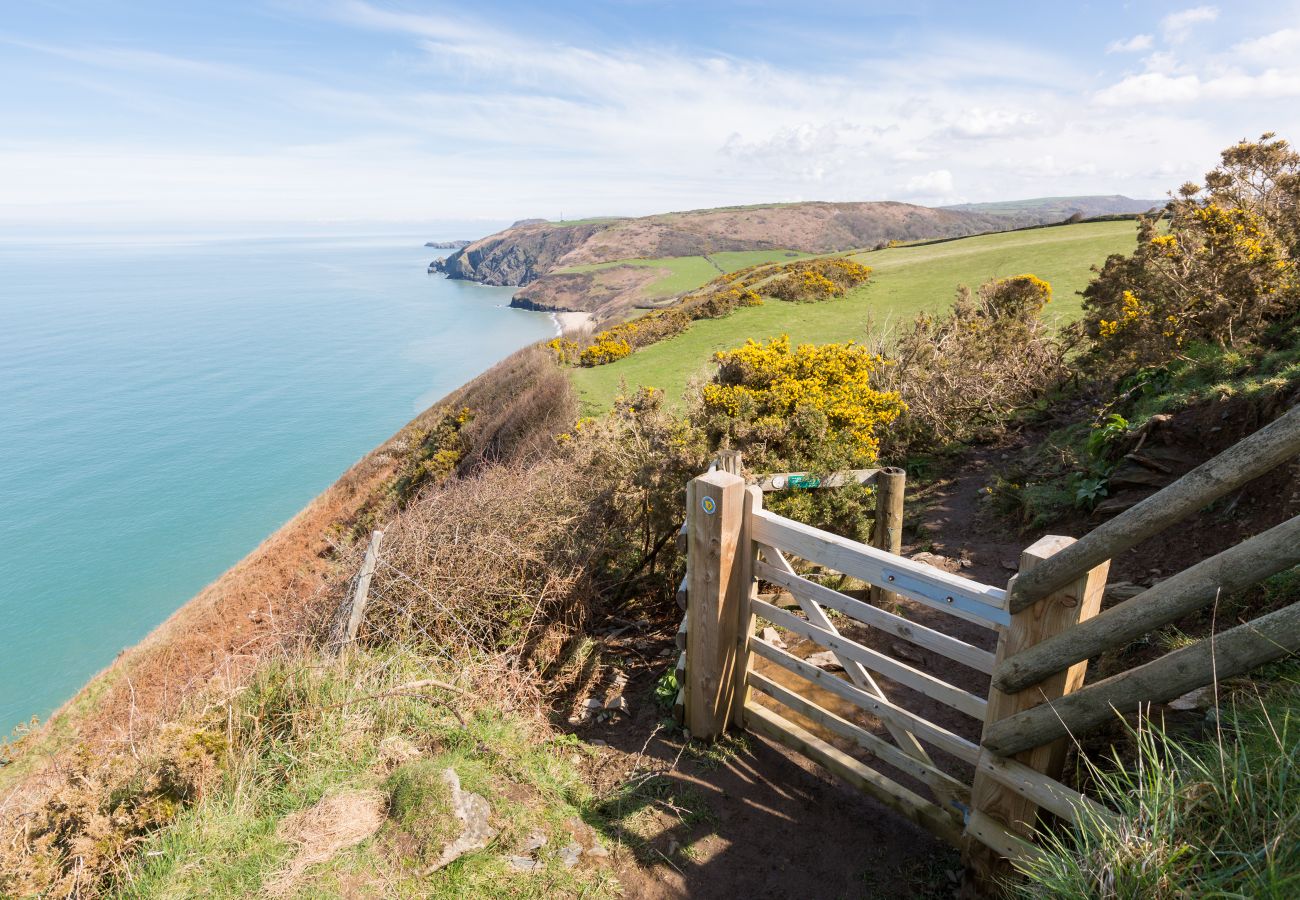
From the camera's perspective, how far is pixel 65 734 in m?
11.4

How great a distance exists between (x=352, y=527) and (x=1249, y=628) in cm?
1978

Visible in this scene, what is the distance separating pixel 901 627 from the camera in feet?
11.0

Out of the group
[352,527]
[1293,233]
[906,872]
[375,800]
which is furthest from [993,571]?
[352,527]

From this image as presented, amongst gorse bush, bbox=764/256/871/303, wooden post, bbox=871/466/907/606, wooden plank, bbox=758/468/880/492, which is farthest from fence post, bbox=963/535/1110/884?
gorse bush, bbox=764/256/871/303

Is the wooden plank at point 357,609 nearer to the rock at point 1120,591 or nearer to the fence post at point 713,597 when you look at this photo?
the fence post at point 713,597

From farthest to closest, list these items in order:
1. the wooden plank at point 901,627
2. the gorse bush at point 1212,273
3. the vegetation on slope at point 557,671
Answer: the gorse bush at point 1212,273 → the wooden plank at point 901,627 → the vegetation on slope at point 557,671

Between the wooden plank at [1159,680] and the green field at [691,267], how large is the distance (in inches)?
2656

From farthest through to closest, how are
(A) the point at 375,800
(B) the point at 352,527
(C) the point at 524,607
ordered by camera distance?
1. (B) the point at 352,527
2. (C) the point at 524,607
3. (A) the point at 375,800

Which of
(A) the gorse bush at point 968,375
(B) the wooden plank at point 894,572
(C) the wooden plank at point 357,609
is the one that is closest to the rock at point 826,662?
(B) the wooden plank at point 894,572

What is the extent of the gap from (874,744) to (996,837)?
2.49 ft

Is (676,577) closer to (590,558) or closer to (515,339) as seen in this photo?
(590,558)

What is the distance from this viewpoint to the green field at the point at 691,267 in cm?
7475

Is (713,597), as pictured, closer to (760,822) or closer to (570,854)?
(760,822)

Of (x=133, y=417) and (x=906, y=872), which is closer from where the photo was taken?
(x=906, y=872)
